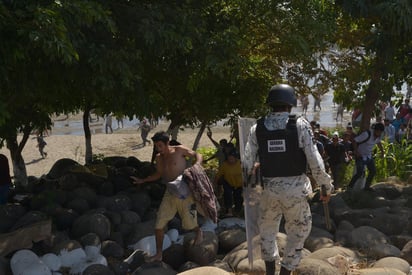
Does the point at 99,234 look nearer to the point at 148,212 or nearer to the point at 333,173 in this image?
the point at 148,212

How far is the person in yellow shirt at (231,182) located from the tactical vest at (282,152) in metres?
3.88

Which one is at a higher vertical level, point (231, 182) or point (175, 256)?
point (231, 182)

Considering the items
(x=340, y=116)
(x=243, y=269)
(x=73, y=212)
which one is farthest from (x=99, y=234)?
(x=340, y=116)

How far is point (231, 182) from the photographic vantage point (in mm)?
8469

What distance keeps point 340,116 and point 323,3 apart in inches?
849

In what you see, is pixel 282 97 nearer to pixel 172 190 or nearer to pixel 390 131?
Result: pixel 172 190

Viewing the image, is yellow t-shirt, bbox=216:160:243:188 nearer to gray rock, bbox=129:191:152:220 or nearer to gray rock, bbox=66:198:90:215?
gray rock, bbox=129:191:152:220

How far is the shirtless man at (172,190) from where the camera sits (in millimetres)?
5801

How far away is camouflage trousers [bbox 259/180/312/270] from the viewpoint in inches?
179

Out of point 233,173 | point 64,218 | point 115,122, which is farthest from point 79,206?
point 115,122

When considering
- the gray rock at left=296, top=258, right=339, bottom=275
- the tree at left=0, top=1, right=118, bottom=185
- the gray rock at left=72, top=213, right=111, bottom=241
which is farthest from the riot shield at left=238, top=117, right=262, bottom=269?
the gray rock at left=72, top=213, right=111, bottom=241

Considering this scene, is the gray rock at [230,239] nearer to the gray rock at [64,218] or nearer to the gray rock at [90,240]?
the gray rock at [90,240]

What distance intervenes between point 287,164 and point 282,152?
106 mm

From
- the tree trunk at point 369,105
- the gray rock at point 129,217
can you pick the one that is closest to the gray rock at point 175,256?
the gray rock at point 129,217
